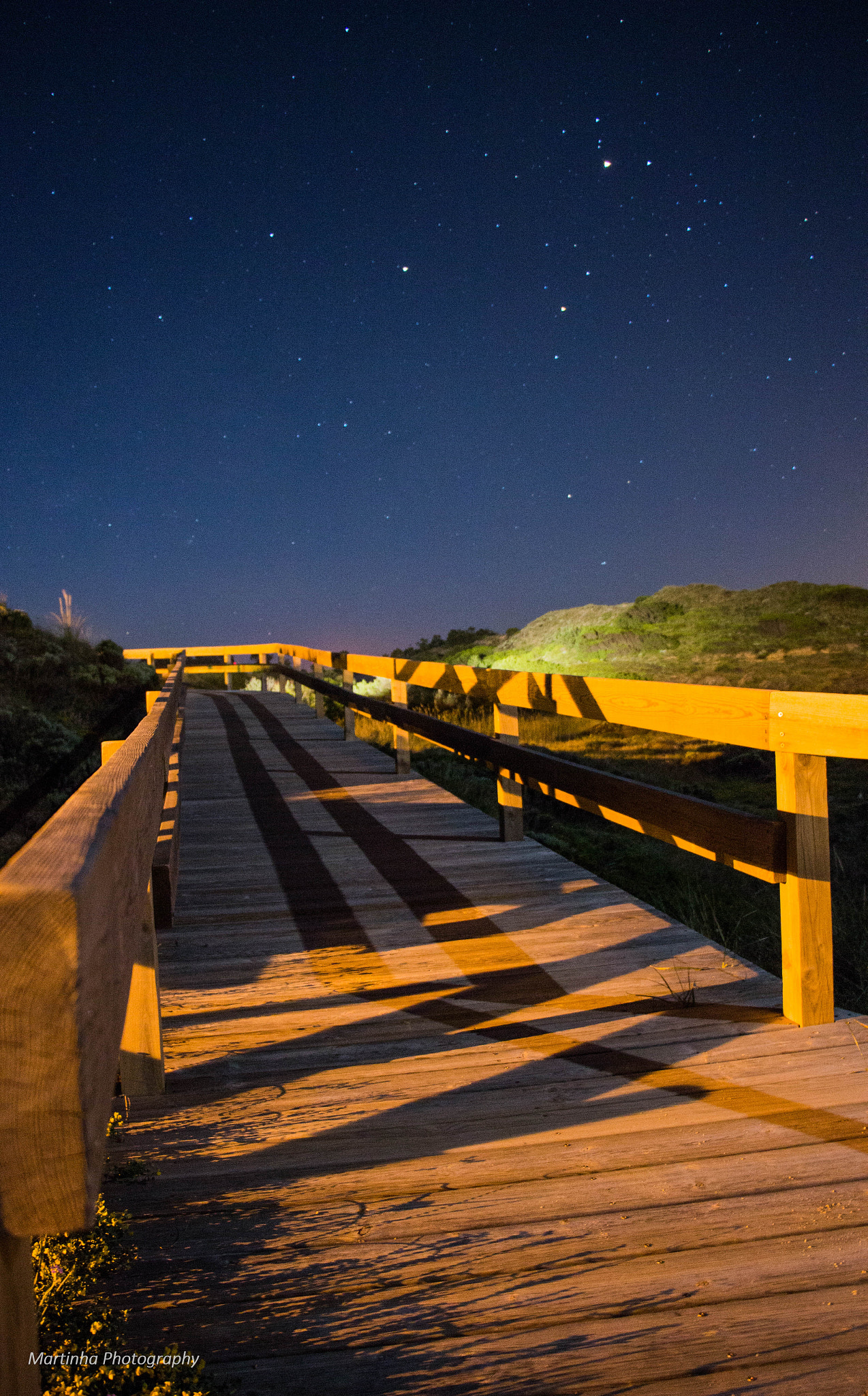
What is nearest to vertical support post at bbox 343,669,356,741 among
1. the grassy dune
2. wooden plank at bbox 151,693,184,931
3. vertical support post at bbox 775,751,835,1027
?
the grassy dune

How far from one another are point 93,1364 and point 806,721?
2.24 meters

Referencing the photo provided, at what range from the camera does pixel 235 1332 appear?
1.48 meters

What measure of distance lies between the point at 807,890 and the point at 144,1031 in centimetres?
197

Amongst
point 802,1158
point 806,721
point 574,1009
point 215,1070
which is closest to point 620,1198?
point 802,1158

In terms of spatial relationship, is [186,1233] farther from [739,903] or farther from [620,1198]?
[739,903]

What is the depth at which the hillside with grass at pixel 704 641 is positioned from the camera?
2156 centimetres

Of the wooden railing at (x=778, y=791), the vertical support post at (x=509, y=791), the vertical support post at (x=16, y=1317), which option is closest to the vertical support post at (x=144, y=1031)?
the vertical support post at (x=16, y=1317)

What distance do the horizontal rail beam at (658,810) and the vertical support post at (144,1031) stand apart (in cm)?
180

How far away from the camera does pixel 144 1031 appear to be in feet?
7.45

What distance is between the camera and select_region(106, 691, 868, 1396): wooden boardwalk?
1.45m

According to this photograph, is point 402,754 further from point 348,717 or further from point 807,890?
point 807,890

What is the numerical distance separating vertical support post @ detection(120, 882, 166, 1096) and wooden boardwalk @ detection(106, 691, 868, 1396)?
6cm

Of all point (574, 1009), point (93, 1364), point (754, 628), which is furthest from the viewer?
point (754, 628)

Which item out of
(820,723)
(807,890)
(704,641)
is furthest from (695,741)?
(820,723)
